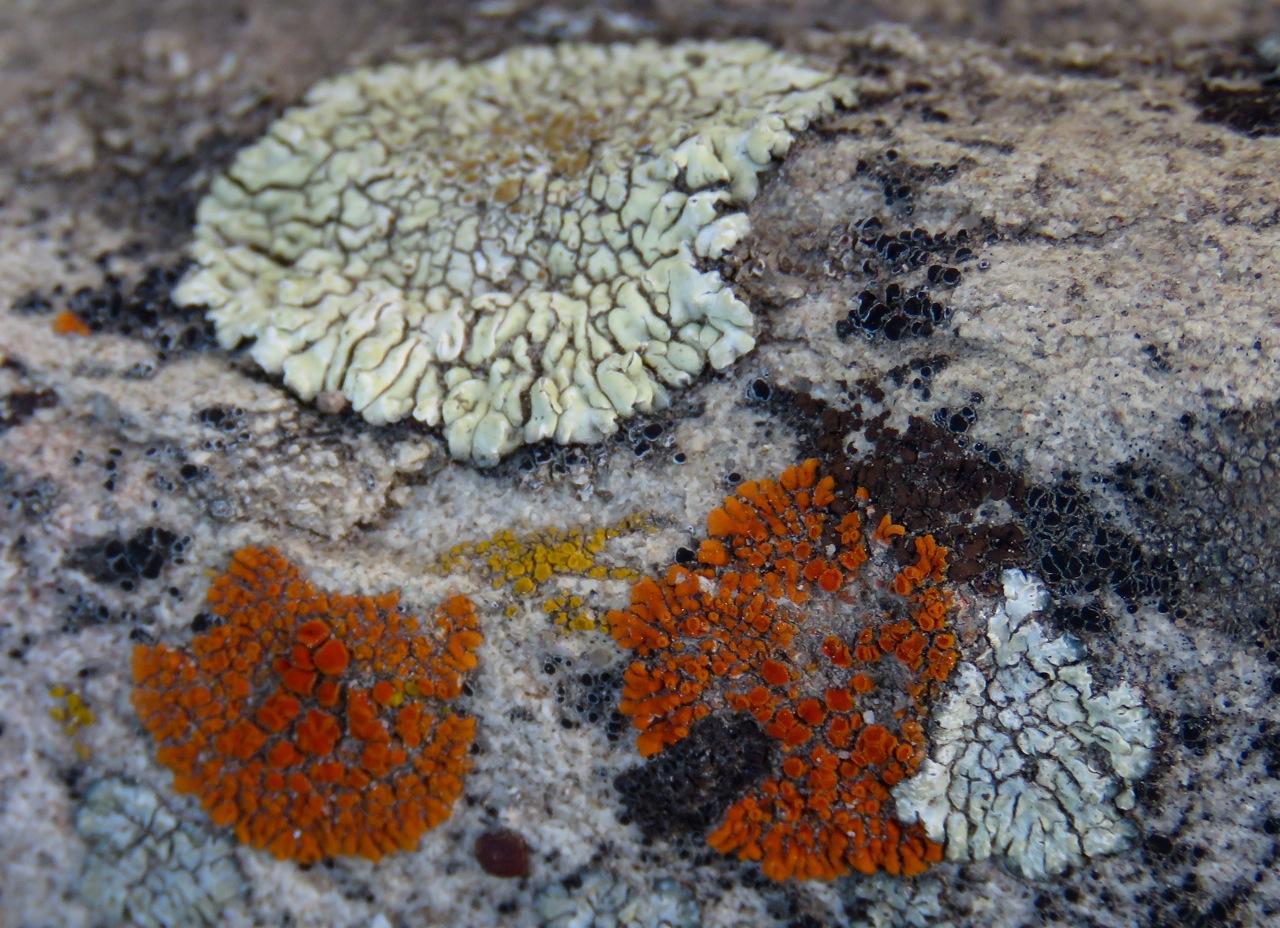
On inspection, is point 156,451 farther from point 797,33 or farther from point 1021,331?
point 797,33

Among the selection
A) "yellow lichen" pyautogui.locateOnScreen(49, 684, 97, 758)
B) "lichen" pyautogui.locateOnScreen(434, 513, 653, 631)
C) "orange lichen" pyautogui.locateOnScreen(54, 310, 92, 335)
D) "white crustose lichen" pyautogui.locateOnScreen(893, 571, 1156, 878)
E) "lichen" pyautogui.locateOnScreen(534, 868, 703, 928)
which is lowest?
"lichen" pyautogui.locateOnScreen(534, 868, 703, 928)

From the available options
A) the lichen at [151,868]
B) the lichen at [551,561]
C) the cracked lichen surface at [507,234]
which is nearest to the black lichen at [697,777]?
the lichen at [551,561]

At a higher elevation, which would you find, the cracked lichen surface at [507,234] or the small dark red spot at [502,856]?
the cracked lichen surface at [507,234]

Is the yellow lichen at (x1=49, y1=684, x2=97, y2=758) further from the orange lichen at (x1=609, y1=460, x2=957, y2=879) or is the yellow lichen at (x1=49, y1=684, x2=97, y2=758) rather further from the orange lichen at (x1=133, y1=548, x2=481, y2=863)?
the orange lichen at (x1=609, y1=460, x2=957, y2=879)

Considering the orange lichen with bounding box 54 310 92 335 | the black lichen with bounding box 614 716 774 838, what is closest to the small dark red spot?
the black lichen with bounding box 614 716 774 838

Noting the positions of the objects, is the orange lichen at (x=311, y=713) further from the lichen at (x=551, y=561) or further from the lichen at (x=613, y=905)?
the lichen at (x=613, y=905)
